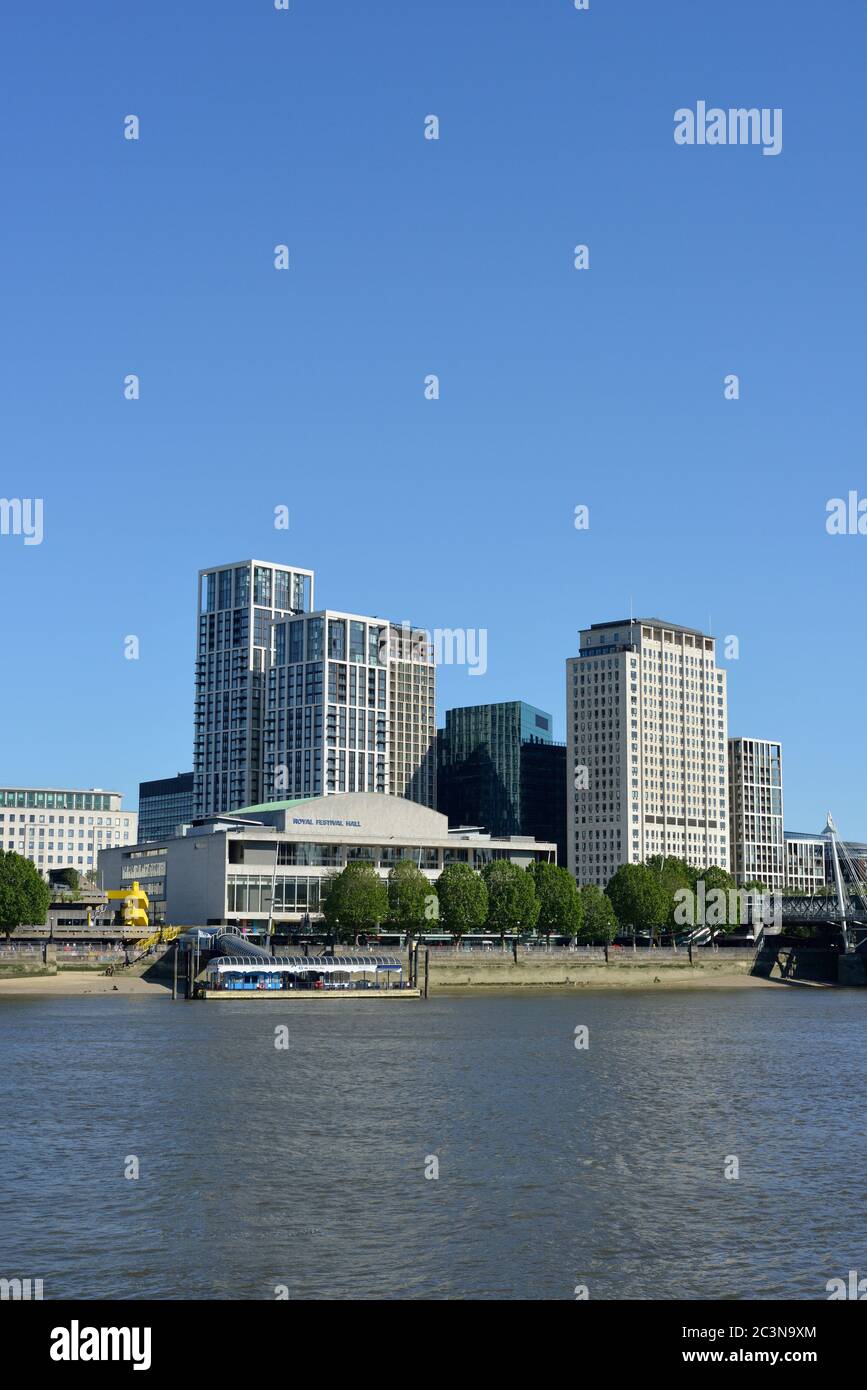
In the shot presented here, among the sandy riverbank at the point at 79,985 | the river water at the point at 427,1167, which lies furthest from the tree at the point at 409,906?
the river water at the point at 427,1167

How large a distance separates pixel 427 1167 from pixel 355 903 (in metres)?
145

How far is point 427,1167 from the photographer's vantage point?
159 feet

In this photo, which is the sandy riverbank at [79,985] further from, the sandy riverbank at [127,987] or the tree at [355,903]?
the tree at [355,903]

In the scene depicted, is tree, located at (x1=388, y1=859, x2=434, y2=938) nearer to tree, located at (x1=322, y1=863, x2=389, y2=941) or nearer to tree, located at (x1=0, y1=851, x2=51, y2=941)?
tree, located at (x1=322, y1=863, x2=389, y2=941)

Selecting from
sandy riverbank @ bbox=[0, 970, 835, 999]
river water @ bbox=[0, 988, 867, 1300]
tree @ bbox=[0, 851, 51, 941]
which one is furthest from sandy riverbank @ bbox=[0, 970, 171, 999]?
river water @ bbox=[0, 988, 867, 1300]

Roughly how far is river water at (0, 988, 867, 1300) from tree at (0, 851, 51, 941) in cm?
8303

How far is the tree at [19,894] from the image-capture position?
17612 centimetres

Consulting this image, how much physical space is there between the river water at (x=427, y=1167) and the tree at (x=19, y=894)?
8303 cm

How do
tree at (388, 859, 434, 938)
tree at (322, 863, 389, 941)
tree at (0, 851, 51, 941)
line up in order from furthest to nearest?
tree at (388, 859, 434, 938), tree at (322, 863, 389, 941), tree at (0, 851, 51, 941)

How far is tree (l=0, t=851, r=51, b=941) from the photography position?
176 m
